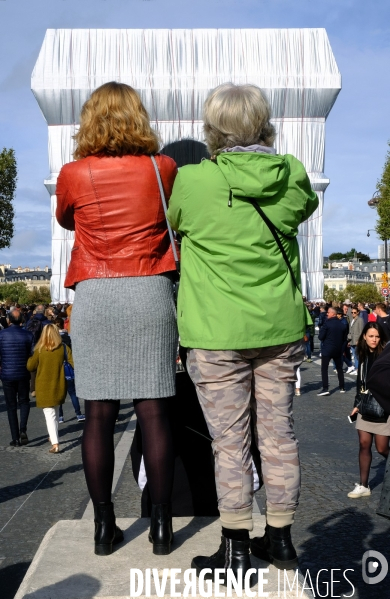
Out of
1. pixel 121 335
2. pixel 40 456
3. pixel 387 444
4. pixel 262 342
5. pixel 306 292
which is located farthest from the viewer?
pixel 306 292

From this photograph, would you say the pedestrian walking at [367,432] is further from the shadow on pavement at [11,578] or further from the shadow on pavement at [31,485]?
the shadow on pavement at [11,578]

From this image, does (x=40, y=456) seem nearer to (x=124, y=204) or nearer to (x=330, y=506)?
(x=330, y=506)

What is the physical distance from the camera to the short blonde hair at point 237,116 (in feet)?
10.0

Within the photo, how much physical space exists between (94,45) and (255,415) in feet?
142

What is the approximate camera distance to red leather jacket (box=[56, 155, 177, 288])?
3.28 metres

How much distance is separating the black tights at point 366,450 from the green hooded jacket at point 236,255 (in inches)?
154

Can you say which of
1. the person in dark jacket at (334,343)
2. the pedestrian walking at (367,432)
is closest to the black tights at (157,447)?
the pedestrian walking at (367,432)

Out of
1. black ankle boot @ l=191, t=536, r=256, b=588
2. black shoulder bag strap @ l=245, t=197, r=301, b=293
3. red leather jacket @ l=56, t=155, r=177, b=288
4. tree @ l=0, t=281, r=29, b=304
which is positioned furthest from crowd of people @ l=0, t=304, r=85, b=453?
tree @ l=0, t=281, r=29, b=304

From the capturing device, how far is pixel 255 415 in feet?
10.3

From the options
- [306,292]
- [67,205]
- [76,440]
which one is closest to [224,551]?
[67,205]

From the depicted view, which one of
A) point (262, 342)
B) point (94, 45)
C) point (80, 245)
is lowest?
point (262, 342)

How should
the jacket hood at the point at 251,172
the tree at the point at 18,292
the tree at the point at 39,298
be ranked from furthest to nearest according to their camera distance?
the tree at the point at 18,292, the tree at the point at 39,298, the jacket hood at the point at 251,172

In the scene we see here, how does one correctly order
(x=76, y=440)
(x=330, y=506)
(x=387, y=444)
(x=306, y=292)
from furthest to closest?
(x=306, y=292)
(x=76, y=440)
(x=387, y=444)
(x=330, y=506)

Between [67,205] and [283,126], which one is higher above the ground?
[283,126]
